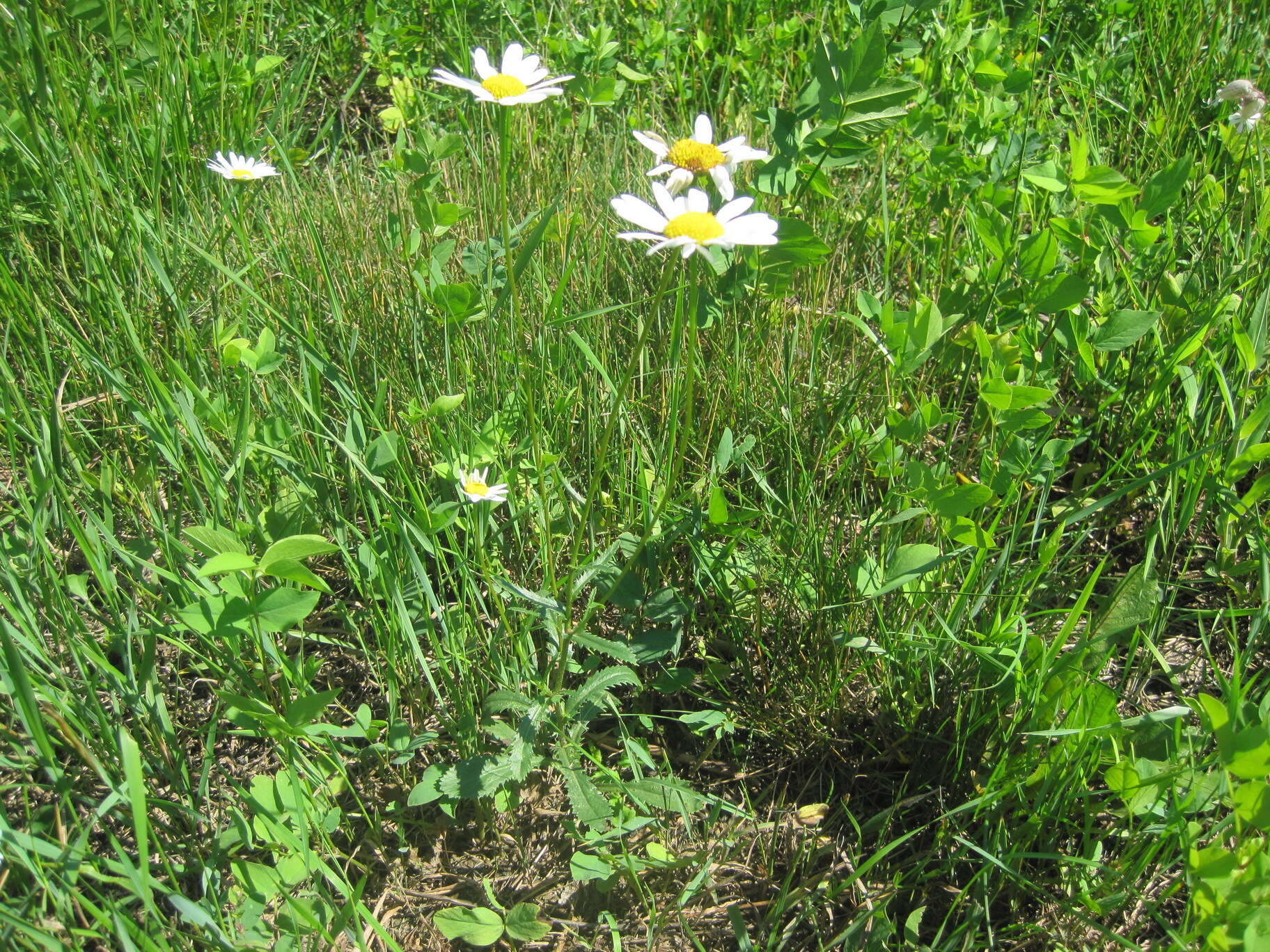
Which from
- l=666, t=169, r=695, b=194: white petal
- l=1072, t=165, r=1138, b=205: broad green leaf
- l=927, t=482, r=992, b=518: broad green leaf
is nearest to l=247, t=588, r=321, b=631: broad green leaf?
l=666, t=169, r=695, b=194: white petal

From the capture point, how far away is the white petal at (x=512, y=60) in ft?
4.91

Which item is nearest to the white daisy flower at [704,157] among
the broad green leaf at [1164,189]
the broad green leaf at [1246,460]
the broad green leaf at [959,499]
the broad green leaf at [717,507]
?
the broad green leaf at [717,507]

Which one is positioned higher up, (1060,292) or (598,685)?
(1060,292)

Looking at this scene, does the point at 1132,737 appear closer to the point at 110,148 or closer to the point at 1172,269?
the point at 1172,269

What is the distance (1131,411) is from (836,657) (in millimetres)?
875

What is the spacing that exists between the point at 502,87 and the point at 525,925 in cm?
121

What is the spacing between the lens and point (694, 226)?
3.81 ft

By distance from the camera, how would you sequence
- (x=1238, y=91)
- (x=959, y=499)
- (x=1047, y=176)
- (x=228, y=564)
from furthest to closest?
(x=1238, y=91) → (x=1047, y=176) → (x=959, y=499) → (x=228, y=564)

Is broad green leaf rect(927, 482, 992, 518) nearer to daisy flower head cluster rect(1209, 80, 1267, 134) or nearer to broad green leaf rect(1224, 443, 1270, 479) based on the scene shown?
broad green leaf rect(1224, 443, 1270, 479)

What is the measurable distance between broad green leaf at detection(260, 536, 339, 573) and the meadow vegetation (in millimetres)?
14

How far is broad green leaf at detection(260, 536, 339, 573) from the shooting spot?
49.8 inches

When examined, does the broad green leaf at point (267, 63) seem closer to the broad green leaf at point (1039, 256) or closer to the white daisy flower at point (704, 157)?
the white daisy flower at point (704, 157)

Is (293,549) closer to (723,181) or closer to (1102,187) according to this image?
(723,181)

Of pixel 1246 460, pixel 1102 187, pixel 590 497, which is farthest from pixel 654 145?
pixel 1246 460
